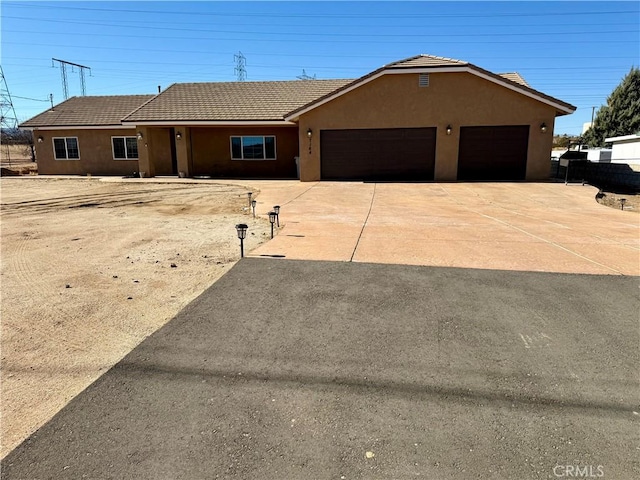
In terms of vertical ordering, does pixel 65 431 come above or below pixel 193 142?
below

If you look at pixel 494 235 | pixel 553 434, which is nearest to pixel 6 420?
pixel 553 434

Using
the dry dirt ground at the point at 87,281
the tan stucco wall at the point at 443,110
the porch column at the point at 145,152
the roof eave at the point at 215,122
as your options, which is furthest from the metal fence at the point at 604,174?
the porch column at the point at 145,152

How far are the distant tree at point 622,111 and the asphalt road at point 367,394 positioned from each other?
51.2 metres

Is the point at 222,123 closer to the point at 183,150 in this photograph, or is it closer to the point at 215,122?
the point at 215,122

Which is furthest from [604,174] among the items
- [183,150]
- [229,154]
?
[183,150]

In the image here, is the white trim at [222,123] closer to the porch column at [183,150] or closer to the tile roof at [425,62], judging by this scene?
the porch column at [183,150]

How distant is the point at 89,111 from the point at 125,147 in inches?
157

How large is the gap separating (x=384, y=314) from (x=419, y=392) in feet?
4.94

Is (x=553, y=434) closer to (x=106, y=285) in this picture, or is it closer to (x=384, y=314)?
(x=384, y=314)

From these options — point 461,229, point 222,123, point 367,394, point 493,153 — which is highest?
point 222,123

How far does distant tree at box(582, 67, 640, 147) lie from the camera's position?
147 ft

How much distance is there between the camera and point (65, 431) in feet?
9.54

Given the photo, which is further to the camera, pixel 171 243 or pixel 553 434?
pixel 171 243

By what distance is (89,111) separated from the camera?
25.9m
